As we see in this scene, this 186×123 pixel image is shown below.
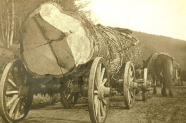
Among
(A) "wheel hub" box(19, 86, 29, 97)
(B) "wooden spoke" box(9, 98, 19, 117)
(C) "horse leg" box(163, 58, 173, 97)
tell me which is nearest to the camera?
(B) "wooden spoke" box(9, 98, 19, 117)

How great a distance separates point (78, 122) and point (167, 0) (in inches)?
116

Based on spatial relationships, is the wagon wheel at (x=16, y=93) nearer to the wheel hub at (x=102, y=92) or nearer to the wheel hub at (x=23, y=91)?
the wheel hub at (x=23, y=91)

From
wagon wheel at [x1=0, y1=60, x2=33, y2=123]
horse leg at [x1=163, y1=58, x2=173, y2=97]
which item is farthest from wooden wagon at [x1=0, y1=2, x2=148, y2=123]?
horse leg at [x1=163, y1=58, x2=173, y2=97]

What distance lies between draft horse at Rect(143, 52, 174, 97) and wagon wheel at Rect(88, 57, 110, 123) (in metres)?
4.31

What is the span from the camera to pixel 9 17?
704 cm

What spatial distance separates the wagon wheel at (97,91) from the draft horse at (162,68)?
431cm

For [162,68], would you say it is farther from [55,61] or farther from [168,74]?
[55,61]

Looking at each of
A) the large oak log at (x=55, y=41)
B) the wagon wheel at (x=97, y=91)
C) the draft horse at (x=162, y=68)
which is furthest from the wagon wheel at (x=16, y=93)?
the draft horse at (x=162, y=68)

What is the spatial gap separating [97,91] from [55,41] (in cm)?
96

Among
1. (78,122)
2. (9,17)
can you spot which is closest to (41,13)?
→ (78,122)

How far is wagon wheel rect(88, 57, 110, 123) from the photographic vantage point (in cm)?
350

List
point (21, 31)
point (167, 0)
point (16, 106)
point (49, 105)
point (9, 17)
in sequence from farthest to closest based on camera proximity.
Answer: point (9, 17)
point (49, 105)
point (167, 0)
point (16, 106)
point (21, 31)

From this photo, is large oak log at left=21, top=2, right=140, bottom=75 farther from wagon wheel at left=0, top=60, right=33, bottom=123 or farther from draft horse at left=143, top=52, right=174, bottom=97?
draft horse at left=143, top=52, right=174, bottom=97

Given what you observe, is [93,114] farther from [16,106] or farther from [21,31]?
[21,31]
